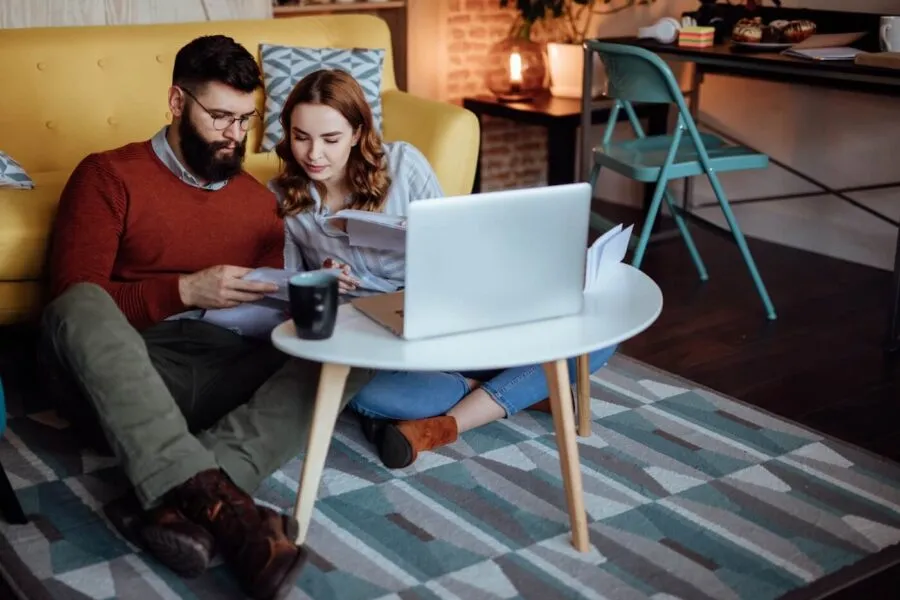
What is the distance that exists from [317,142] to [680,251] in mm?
2108

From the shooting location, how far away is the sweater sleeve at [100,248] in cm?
219

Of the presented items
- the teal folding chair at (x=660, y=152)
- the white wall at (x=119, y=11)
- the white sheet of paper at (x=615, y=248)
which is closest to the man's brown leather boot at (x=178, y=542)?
the white sheet of paper at (x=615, y=248)

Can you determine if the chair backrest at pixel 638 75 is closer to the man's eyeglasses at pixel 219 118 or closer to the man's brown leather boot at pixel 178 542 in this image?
the man's eyeglasses at pixel 219 118

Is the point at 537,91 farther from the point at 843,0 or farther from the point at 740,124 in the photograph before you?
the point at 843,0

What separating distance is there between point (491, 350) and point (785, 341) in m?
1.67

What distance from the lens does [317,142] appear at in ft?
7.49

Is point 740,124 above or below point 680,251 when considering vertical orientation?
above

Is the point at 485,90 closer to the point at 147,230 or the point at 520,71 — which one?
the point at 520,71

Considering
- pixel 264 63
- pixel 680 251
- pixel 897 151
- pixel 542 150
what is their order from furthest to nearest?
pixel 542 150 < pixel 680 251 < pixel 897 151 < pixel 264 63

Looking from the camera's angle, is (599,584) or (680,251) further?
(680,251)

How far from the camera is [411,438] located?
2289 millimetres

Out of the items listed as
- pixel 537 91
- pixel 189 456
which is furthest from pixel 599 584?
pixel 537 91

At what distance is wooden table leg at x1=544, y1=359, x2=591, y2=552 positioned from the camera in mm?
1865

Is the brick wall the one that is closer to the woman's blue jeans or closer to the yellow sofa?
the yellow sofa
